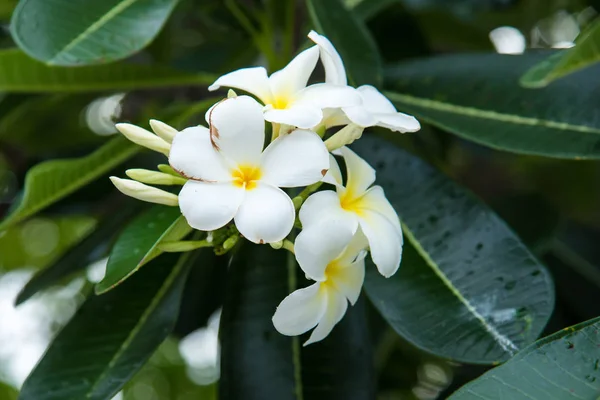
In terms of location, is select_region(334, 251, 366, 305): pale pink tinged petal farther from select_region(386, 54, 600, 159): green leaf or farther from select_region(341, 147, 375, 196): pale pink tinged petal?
select_region(386, 54, 600, 159): green leaf

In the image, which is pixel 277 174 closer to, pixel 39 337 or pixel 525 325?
pixel 525 325

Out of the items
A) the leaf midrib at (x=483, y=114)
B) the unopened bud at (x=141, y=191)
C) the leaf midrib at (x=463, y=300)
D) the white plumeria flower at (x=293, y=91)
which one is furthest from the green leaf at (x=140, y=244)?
the leaf midrib at (x=483, y=114)

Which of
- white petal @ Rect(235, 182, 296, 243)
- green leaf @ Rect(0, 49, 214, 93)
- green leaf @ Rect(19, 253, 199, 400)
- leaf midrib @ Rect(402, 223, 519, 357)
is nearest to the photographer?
white petal @ Rect(235, 182, 296, 243)

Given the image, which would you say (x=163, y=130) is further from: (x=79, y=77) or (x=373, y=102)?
(x=79, y=77)

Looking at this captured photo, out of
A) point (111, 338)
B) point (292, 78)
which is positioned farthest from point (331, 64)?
point (111, 338)

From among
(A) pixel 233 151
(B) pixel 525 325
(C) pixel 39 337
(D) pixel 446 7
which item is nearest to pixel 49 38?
(A) pixel 233 151

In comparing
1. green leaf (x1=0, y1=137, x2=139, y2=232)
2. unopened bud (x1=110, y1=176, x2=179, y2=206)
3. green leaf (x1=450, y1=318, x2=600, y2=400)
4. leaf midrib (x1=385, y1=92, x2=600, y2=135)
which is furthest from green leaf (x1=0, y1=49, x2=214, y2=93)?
green leaf (x1=450, y1=318, x2=600, y2=400)
